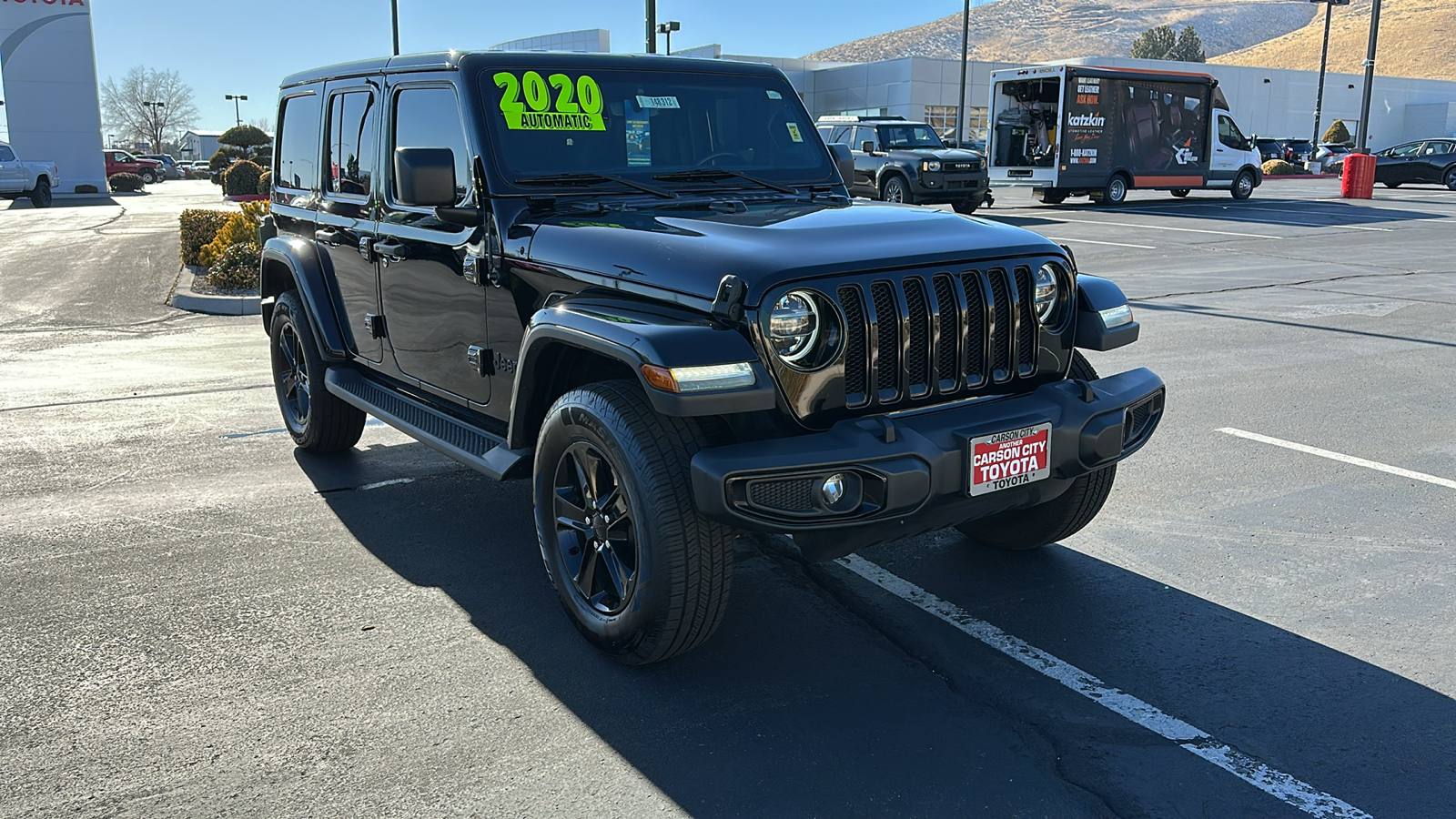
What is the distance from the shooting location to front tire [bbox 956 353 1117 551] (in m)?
4.51

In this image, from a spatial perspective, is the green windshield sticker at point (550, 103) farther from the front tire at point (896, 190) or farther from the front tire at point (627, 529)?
the front tire at point (896, 190)

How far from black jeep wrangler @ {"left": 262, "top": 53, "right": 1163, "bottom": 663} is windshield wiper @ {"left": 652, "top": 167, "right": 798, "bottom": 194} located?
1cm

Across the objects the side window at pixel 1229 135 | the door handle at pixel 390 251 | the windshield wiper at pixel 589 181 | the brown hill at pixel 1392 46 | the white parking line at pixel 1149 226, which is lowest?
the white parking line at pixel 1149 226

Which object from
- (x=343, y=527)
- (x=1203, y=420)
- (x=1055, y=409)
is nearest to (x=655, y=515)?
(x=1055, y=409)

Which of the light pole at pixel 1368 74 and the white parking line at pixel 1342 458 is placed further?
the light pole at pixel 1368 74

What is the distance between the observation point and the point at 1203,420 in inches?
282

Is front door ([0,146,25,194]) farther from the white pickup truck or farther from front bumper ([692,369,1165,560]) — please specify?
front bumper ([692,369,1165,560])

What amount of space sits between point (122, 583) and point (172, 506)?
1.06 meters

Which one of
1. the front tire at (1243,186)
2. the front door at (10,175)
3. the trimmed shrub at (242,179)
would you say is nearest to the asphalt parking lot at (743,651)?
the front tire at (1243,186)

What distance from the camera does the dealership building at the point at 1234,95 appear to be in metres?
65.8

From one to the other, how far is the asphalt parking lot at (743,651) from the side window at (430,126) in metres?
1.60

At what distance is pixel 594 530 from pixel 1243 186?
2993 centimetres

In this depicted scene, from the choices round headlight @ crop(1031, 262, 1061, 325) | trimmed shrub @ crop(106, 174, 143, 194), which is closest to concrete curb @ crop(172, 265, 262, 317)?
round headlight @ crop(1031, 262, 1061, 325)

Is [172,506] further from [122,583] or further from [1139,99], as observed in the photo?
[1139,99]
